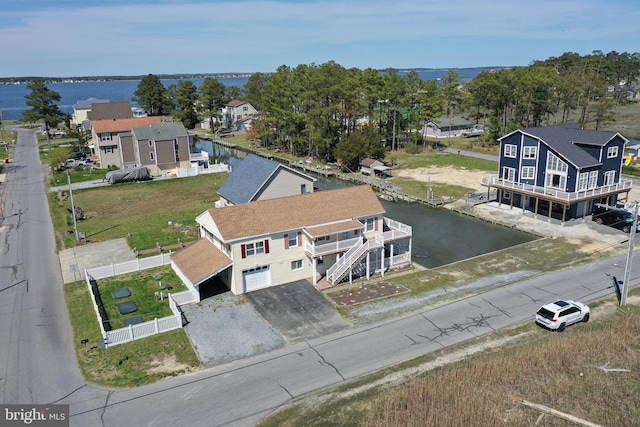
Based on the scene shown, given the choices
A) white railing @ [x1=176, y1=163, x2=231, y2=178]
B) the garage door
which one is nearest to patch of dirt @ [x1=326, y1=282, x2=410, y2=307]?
the garage door

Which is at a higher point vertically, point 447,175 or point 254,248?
point 254,248

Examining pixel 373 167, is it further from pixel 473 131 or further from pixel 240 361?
pixel 240 361

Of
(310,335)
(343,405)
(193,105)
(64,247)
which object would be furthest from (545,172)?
(193,105)

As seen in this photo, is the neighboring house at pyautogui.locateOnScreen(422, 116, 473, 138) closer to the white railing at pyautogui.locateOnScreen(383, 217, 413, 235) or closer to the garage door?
the white railing at pyautogui.locateOnScreen(383, 217, 413, 235)

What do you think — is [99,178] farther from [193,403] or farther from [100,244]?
[193,403]

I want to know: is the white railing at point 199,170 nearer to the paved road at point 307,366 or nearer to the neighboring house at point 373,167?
the neighboring house at point 373,167

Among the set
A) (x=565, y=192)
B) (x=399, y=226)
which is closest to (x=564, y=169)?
(x=565, y=192)

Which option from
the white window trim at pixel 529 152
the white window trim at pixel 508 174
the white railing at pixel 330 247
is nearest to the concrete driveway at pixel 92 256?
the white railing at pixel 330 247
